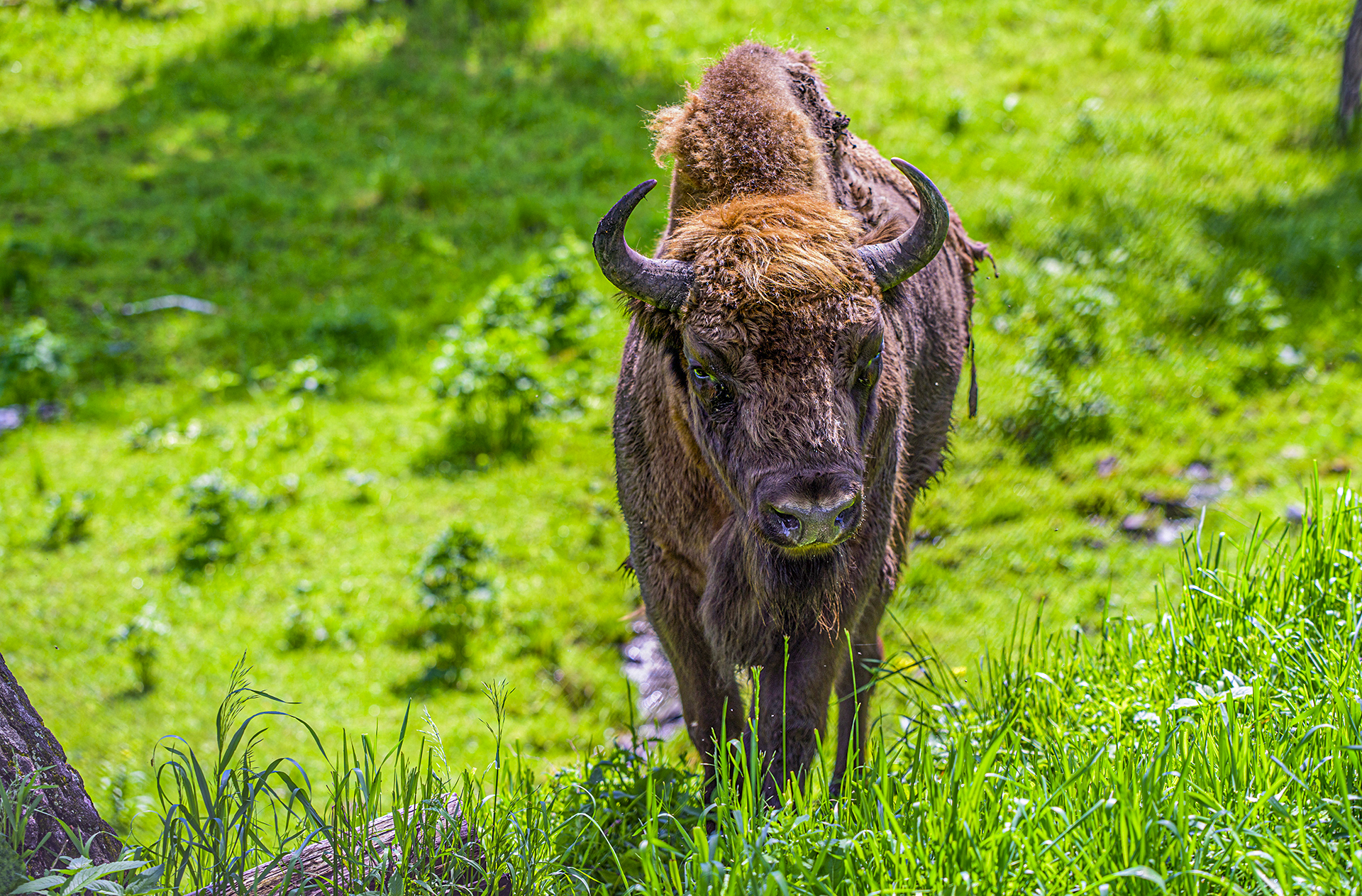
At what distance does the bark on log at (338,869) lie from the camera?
103 inches

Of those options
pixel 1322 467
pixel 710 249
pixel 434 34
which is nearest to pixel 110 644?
pixel 710 249

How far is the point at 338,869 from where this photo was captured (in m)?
2.68

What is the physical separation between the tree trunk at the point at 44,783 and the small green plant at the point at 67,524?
428 centimetres

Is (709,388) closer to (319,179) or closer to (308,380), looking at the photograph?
(308,380)

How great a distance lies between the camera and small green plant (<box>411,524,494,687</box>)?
564 centimetres

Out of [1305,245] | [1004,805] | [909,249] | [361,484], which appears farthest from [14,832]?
[1305,245]

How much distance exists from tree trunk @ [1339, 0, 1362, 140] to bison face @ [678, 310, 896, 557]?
7475 millimetres

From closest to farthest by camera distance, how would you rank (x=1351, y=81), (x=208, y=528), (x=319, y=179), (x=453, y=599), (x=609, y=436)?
(x=453, y=599)
(x=208, y=528)
(x=609, y=436)
(x=1351, y=81)
(x=319, y=179)

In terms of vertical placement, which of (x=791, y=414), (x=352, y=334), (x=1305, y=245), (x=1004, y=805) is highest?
(x=791, y=414)

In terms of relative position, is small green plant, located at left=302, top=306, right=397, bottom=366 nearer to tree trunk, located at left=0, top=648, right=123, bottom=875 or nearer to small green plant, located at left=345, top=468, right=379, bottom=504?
small green plant, located at left=345, top=468, right=379, bottom=504

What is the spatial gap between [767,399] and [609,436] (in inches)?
177

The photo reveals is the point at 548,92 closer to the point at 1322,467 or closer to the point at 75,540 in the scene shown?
the point at 75,540

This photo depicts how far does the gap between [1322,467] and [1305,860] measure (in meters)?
4.56

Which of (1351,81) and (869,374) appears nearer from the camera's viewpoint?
(869,374)
